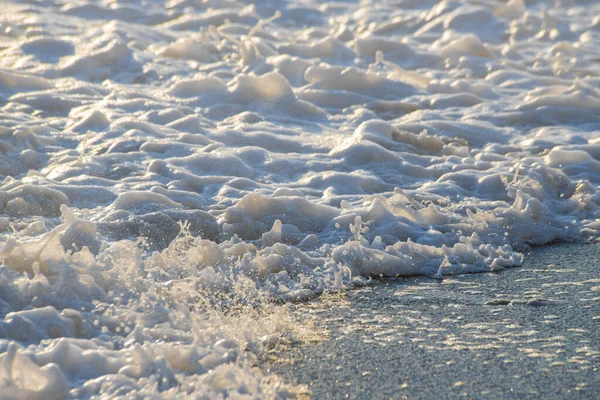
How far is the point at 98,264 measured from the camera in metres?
2.95

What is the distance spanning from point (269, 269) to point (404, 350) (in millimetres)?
858

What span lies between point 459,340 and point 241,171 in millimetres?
2219

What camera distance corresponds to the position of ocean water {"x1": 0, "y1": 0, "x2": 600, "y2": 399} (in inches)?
103

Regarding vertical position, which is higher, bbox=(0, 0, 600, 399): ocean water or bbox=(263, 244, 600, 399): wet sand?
bbox=(0, 0, 600, 399): ocean water

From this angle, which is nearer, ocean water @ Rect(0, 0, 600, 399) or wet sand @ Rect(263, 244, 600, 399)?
wet sand @ Rect(263, 244, 600, 399)

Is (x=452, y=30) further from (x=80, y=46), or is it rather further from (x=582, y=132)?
(x=80, y=46)

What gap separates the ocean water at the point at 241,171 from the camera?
103 inches

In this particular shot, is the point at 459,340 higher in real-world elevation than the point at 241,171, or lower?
lower

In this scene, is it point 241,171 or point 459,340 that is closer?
point 459,340

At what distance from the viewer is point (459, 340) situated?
274cm

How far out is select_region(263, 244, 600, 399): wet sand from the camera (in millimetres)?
2400

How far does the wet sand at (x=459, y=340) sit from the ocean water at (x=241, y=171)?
131 mm

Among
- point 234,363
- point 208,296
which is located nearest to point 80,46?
point 208,296

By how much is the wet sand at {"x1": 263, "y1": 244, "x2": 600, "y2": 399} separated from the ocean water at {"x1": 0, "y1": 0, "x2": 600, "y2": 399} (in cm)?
13
